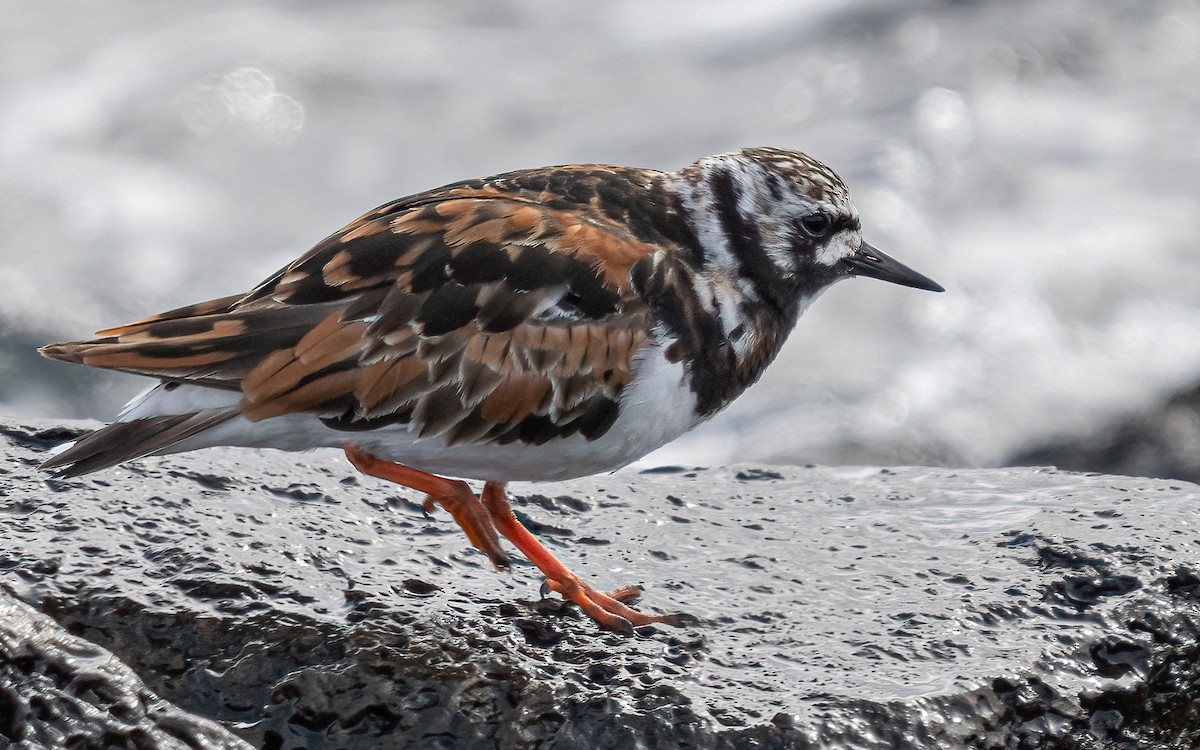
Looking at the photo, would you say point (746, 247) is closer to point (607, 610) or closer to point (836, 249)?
point (836, 249)

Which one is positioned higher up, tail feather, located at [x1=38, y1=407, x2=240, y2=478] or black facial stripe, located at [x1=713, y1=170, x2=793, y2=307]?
black facial stripe, located at [x1=713, y1=170, x2=793, y2=307]

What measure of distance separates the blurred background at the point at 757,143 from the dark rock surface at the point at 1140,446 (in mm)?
20

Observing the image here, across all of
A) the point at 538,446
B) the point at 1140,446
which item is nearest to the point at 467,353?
the point at 538,446

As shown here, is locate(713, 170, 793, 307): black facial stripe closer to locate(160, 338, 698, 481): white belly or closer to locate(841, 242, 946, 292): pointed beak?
locate(841, 242, 946, 292): pointed beak

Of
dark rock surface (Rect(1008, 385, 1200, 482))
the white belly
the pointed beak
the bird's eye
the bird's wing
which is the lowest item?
dark rock surface (Rect(1008, 385, 1200, 482))

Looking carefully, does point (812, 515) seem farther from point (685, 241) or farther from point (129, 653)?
point (129, 653)

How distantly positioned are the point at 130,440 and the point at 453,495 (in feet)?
2.78

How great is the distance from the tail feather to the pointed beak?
6.36ft

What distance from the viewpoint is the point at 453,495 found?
12.5 feet

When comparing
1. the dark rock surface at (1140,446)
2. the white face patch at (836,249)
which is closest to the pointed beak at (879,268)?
the white face patch at (836,249)

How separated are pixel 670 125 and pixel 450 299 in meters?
Answer: 7.28

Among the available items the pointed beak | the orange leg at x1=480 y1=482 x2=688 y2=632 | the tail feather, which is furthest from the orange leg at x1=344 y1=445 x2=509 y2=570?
the pointed beak

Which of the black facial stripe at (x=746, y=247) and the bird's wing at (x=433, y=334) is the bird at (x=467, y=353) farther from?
the black facial stripe at (x=746, y=247)

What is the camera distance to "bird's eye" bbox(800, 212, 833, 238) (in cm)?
415
